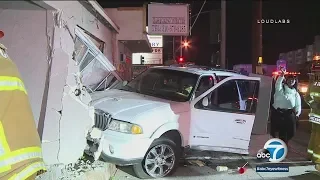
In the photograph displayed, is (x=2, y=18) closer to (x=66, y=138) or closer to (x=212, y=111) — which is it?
(x=66, y=138)

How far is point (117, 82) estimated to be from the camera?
7.37 metres

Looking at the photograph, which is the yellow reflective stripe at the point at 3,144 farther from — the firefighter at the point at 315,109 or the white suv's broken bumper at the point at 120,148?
the firefighter at the point at 315,109

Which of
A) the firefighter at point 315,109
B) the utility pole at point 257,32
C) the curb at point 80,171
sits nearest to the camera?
the curb at point 80,171

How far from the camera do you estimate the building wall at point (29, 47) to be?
388cm

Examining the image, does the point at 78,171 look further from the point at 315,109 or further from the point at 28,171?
the point at 315,109

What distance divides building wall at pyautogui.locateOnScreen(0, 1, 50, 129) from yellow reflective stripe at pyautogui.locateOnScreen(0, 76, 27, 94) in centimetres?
146

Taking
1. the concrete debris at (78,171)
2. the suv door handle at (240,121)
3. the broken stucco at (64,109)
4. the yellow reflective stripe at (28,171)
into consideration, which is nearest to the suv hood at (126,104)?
the concrete debris at (78,171)

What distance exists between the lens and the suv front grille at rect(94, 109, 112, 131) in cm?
519

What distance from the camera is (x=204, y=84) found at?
6.44 m

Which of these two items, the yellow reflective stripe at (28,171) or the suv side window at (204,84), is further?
the suv side window at (204,84)

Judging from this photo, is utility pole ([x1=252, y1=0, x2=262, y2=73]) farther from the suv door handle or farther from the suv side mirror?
the suv side mirror

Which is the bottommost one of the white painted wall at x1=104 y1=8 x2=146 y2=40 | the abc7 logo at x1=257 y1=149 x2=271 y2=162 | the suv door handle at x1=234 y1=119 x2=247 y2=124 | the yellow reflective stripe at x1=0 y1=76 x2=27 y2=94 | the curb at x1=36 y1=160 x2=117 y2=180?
the abc7 logo at x1=257 y1=149 x2=271 y2=162

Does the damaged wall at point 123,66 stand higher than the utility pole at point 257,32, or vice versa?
the utility pole at point 257,32

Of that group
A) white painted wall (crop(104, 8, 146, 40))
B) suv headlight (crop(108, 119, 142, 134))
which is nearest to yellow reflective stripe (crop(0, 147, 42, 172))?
suv headlight (crop(108, 119, 142, 134))
